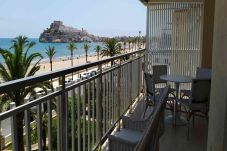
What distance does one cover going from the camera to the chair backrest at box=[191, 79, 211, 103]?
12.7ft

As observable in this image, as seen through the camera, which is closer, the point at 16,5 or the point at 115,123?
the point at 115,123

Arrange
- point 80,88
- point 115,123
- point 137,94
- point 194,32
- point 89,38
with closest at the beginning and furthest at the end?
1. point 80,88
2. point 115,123
3. point 137,94
4. point 194,32
5. point 89,38

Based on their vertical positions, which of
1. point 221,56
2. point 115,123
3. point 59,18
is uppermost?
point 59,18

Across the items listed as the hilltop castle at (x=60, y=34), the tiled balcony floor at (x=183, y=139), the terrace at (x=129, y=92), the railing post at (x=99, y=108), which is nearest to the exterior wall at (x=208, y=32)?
the terrace at (x=129, y=92)

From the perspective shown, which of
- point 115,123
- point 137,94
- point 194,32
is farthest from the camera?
point 194,32

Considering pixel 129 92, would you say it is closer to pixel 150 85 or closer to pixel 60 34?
pixel 150 85

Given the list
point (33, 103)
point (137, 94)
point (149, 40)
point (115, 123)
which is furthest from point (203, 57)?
point (33, 103)

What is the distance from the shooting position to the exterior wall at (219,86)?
2.05 metres

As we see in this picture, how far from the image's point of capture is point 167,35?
7.58 meters

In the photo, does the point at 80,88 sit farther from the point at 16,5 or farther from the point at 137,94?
the point at 16,5

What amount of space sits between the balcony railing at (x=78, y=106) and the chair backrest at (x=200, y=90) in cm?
107

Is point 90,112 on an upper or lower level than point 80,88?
lower

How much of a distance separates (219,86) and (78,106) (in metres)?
1.23

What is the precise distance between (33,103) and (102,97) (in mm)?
1690
